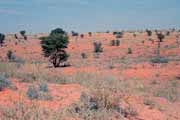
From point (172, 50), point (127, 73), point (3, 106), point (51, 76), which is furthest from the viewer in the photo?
point (172, 50)

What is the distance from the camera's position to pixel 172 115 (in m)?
11.3

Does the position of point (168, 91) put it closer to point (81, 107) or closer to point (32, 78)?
point (32, 78)

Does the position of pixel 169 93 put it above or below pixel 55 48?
below

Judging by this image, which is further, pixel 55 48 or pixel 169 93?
pixel 55 48

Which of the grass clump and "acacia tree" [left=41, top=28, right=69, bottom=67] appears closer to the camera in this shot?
the grass clump

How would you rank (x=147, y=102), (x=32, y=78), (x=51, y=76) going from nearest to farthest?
1. (x=147, y=102)
2. (x=32, y=78)
3. (x=51, y=76)

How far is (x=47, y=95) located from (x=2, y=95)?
1.39 meters

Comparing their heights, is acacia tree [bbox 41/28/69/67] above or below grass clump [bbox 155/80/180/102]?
above

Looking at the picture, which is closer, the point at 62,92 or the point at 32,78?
the point at 62,92

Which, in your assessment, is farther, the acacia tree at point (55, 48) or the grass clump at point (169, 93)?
the acacia tree at point (55, 48)

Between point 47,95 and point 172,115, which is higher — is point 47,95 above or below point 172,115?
above

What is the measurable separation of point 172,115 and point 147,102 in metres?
1.27

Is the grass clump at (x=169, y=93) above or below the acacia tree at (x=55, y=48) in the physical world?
below

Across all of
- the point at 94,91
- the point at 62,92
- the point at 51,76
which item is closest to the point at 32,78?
the point at 51,76
